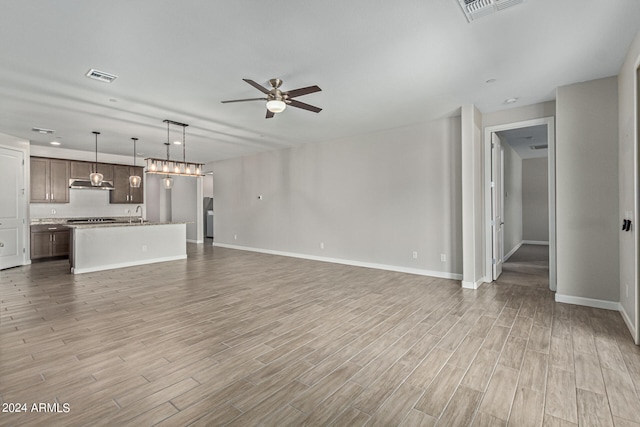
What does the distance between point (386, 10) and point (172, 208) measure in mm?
10768

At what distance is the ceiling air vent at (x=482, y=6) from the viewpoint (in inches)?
87.8

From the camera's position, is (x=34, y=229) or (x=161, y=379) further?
(x=34, y=229)

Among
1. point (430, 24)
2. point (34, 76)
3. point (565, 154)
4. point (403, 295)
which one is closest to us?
point (430, 24)

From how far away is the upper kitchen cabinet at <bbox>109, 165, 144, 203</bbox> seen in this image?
839 centimetres

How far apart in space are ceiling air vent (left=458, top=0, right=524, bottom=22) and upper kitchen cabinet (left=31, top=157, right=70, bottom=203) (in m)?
9.11

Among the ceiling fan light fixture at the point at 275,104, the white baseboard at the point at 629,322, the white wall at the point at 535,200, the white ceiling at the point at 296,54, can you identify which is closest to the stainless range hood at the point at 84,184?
the white ceiling at the point at 296,54

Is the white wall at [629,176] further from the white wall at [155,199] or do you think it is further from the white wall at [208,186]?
the white wall at [155,199]

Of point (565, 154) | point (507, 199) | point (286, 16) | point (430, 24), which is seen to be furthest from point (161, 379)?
point (507, 199)

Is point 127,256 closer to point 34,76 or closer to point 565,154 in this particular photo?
point 34,76

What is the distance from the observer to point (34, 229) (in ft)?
22.5

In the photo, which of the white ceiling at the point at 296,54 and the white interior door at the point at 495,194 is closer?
the white ceiling at the point at 296,54

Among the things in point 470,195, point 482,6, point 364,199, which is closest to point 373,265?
point 364,199

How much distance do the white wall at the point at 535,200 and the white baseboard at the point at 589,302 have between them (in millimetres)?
6822

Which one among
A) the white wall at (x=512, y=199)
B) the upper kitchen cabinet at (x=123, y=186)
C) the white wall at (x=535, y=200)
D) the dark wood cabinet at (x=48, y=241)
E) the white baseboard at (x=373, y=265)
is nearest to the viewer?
the white baseboard at (x=373, y=265)
